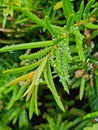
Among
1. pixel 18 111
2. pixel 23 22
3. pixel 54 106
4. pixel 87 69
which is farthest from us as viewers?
pixel 54 106

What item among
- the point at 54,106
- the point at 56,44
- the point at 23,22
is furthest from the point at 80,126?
the point at 56,44

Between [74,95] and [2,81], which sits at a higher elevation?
[2,81]

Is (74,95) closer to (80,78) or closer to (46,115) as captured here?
(46,115)

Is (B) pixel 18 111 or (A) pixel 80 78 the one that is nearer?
(A) pixel 80 78

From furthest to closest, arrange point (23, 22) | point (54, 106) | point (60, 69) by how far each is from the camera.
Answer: point (54, 106), point (23, 22), point (60, 69)

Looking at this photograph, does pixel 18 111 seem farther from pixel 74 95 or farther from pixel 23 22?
pixel 23 22

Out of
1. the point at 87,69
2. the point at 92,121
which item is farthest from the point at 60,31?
the point at 92,121

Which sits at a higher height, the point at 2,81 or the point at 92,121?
the point at 2,81

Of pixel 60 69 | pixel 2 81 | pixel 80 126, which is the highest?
pixel 60 69

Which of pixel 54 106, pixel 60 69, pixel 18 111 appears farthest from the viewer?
pixel 54 106
